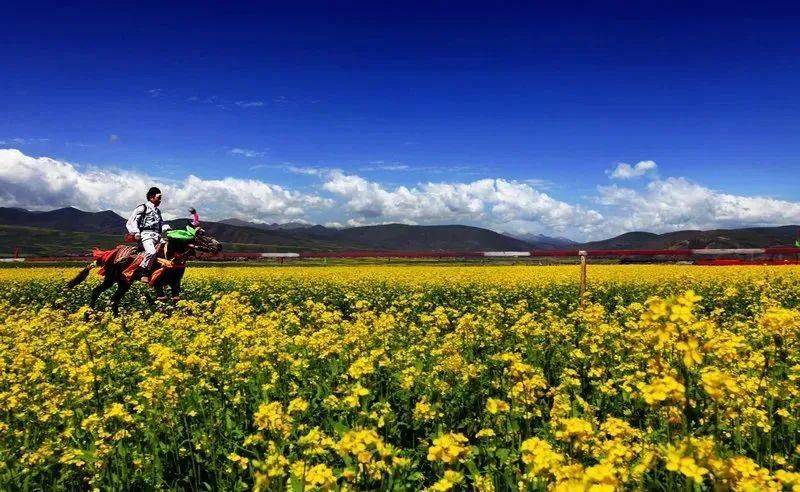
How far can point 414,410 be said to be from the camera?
5.30 m

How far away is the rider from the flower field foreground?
5.24 metres

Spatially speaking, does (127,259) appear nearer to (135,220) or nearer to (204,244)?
(135,220)

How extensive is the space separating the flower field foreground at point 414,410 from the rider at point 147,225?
5.24 metres

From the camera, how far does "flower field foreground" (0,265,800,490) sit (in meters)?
3.19

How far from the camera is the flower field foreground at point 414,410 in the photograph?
3.19 meters

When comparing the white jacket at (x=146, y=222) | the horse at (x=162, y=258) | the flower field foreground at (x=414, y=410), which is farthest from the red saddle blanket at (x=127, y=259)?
the flower field foreground at (x=414, y=410)

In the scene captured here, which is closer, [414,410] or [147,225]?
[414,410]

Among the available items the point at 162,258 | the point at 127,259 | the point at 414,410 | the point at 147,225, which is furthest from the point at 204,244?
the point at 414,410

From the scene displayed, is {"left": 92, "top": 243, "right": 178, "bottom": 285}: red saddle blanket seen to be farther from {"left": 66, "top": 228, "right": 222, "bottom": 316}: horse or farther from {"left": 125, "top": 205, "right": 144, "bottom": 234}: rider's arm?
{"left": 125, "top": 205, "right": 144, "bottom": 234}: rider's arm

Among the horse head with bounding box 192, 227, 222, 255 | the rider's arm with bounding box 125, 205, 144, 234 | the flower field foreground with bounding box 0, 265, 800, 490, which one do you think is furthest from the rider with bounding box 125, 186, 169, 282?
the flower field foreground with bounding box 0, 265, 800, 490

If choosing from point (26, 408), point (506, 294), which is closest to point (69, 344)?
point (26, 408)

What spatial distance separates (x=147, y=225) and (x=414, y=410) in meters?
13.8

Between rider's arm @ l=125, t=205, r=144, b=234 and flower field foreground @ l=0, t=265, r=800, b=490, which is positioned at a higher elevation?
rider's arm @ l=125, t=205, r=144, b=234

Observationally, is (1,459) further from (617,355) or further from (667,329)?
(617,355)
